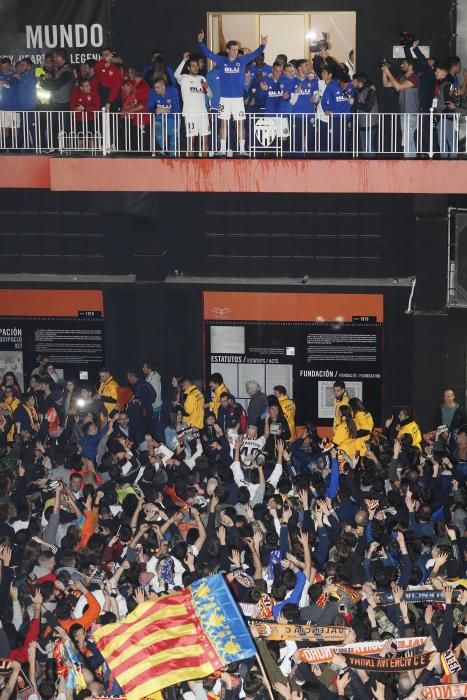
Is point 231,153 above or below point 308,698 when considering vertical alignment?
above

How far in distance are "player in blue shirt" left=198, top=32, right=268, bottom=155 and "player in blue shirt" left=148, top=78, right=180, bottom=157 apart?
2.20 ft

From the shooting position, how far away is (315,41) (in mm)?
23781

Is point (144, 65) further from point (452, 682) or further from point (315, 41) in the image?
point (452, 682)

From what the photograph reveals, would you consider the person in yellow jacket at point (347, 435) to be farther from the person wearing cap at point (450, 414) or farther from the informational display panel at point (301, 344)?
the informational display panel at point (301, 344)

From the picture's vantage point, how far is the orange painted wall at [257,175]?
2097 centimetres

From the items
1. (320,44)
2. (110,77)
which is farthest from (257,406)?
(320,44)

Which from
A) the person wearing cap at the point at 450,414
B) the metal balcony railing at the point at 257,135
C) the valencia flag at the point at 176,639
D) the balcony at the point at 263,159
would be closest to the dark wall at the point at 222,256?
the person wearing cap at the point at 450,414

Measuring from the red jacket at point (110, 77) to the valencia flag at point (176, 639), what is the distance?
932 cm

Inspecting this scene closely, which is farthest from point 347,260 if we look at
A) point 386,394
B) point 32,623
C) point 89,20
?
point 32,623

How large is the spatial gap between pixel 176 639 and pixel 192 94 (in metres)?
9.11

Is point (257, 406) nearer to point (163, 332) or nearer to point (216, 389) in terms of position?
point (216, 389)

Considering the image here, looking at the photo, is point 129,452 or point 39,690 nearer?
point 39,690

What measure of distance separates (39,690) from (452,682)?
4.01 m

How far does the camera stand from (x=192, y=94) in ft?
70.0
